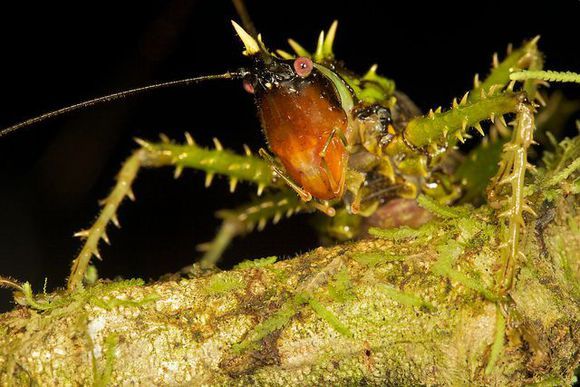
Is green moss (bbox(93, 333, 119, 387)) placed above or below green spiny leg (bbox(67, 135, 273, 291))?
below

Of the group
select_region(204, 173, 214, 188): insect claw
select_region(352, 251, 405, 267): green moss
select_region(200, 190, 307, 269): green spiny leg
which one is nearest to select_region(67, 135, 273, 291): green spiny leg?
select_region(204, 173, 214, 188): insect claw

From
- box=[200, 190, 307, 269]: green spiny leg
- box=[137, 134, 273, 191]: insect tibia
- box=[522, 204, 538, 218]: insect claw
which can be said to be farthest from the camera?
box=[200, 190, 307, 269]: green spiny leg

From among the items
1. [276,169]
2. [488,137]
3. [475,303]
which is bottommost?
[475,303]

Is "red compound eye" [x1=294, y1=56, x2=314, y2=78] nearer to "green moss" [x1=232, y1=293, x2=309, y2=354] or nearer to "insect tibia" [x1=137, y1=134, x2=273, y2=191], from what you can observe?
"insect tibia" [x1=137, y1=134, x2=273, y2=191]

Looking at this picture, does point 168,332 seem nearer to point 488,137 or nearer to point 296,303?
point 296,303

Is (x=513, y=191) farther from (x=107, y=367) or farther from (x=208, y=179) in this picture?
(x=208, y=179)

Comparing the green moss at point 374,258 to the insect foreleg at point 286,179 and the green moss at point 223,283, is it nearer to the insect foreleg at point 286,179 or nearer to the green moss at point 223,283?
the green moss at point 223,283

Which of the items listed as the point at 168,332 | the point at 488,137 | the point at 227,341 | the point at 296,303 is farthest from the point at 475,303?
the point at 488,137
